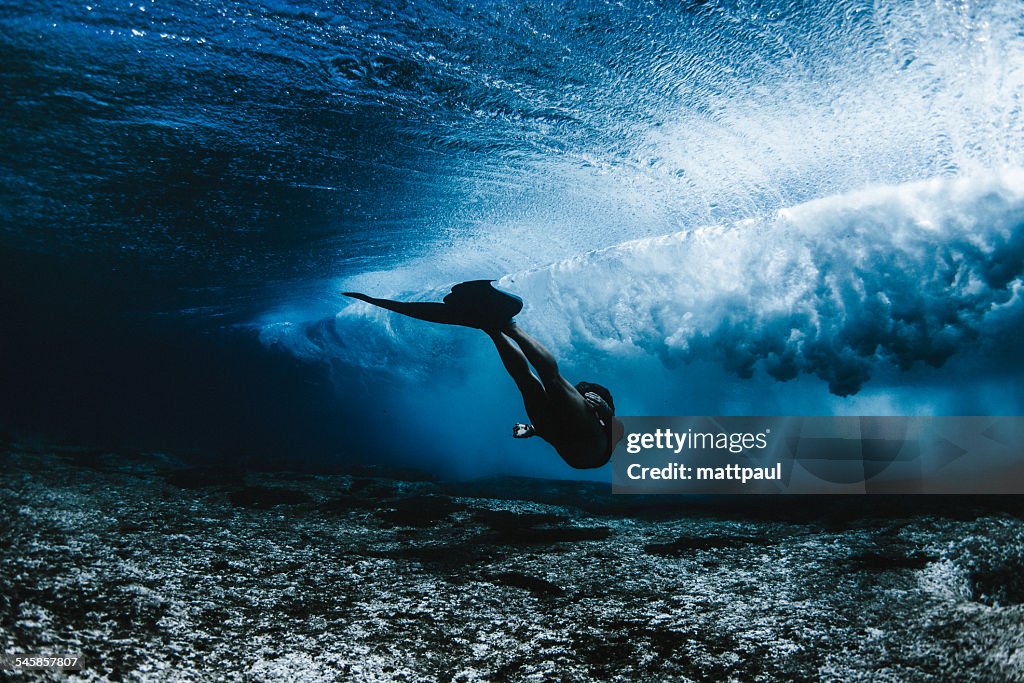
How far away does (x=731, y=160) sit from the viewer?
226 inches

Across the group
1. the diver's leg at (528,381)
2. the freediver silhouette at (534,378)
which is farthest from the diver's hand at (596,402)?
the diver's leg at (528,381)

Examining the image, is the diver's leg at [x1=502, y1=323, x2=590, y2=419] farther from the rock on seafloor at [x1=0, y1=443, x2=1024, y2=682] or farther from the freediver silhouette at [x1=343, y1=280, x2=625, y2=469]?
the rock on seafloor at [x1=0, y1=443, x2=1024, y2=682]

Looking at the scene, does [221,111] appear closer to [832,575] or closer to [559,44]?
[559,44]

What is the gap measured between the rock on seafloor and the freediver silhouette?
0.99m

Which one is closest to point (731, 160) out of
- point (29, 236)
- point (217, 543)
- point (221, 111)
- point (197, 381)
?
point (221, 111)

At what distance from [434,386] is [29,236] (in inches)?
792

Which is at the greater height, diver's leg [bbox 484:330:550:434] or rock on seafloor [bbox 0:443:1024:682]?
diver's leg [bbox 484:330:550:434]

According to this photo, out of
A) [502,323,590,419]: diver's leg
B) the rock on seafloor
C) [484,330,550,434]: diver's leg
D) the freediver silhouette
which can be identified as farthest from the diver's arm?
the rock on seafloor

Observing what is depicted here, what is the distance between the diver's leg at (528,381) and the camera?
13.9 feet

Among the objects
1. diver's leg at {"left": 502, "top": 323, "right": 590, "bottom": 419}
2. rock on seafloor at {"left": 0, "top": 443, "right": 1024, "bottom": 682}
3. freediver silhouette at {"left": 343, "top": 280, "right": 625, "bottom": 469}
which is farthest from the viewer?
diver's leg at {"left": 502, "top": 323, "right": 590, "bottom": 419}

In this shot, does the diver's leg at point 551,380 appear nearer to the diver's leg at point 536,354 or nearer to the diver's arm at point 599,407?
the diver's leg at point 536,354

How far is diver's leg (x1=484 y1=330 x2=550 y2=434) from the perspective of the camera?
423 cm

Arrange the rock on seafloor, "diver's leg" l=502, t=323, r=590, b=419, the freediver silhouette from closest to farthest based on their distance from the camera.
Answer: the rock on seafloor < the freediver silhouette < "diver's leg" l=502, t=323, r=590, b=419

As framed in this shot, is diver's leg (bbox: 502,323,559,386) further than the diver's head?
No
